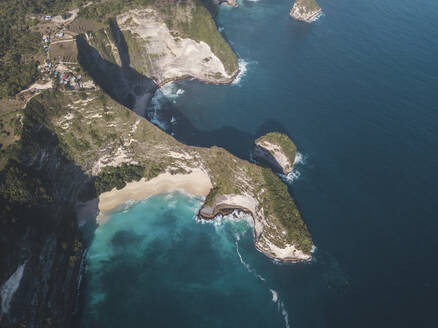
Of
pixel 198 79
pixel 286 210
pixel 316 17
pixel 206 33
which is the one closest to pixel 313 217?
pixel 286 210

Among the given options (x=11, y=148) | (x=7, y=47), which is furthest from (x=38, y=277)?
(x=7, y=47)

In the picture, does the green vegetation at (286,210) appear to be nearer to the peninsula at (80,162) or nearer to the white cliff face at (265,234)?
the peninsula at (80,162)

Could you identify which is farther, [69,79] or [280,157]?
[280,157]

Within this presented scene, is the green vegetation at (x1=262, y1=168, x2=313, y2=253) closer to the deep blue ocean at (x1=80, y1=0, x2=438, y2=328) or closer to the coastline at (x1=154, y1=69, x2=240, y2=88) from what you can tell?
the deep blue ocean at (x1=80, y1=0, x2=438, y2=328)

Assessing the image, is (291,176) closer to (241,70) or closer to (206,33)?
(241,70)

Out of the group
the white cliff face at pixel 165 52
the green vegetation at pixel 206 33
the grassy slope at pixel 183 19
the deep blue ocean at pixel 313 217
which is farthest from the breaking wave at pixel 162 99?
the green vegetation at pixel 206 33

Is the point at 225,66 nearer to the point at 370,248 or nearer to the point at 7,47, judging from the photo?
the point at 7,47
